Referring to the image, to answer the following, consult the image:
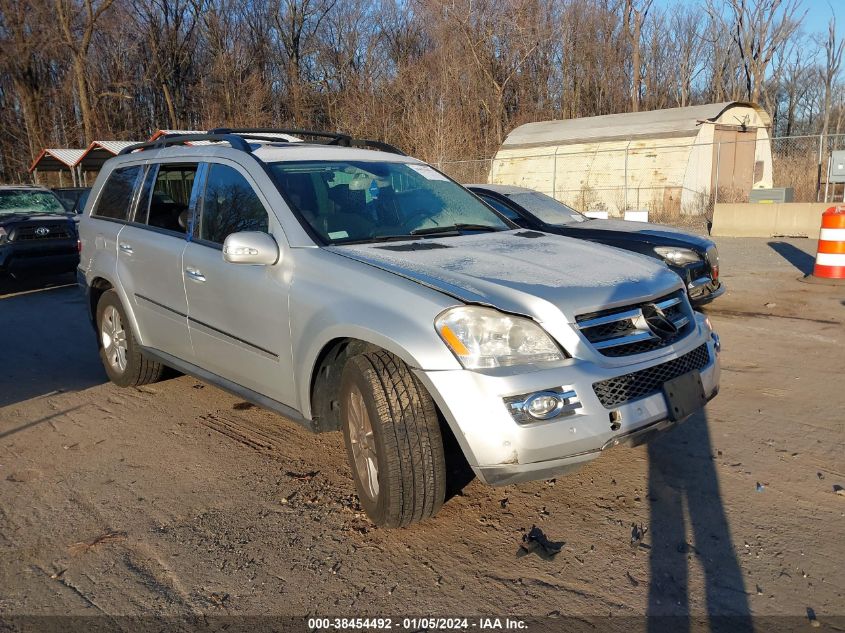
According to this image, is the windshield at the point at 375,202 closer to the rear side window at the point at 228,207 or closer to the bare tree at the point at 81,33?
the rear side window at the point at 228,207

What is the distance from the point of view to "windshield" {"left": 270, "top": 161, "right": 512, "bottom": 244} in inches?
155

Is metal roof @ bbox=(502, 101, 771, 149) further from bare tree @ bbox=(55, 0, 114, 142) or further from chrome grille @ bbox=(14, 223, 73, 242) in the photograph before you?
bare tree @ bbox=(55, 0, 114, 142)

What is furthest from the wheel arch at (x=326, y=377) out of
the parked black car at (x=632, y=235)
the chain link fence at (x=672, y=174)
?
the chain link fence at (x=672, y=174)

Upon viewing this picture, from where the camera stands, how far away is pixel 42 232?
1066 cm

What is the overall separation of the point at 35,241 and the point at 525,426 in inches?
398

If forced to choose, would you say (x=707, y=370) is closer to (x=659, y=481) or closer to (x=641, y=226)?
(x=659, y=481)

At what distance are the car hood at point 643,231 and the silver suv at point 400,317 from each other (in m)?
3.53

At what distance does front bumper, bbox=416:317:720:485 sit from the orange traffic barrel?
7.98 metres

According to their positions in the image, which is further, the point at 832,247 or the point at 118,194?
the point at 832,247

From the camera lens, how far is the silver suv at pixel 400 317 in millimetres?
2910

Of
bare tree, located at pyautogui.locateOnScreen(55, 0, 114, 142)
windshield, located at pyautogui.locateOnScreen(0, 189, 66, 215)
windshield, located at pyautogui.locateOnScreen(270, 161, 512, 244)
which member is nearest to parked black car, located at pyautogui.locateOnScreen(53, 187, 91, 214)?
windshield, located at pyautogui.locateOnScreen(0, 189, 66, 215)

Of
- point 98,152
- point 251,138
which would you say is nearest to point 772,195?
point 251,138

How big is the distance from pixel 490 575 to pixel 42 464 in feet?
9.39

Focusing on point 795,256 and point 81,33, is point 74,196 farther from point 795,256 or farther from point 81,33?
point 81,33
